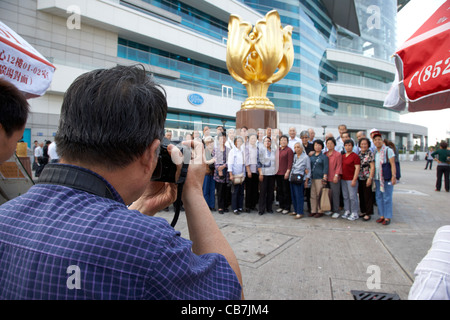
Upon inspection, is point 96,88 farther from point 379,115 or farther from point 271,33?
point 379,115

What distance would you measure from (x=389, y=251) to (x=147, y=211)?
350 cm

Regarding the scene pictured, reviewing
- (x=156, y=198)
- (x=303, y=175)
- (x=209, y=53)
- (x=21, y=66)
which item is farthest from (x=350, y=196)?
(x=209, y=53)

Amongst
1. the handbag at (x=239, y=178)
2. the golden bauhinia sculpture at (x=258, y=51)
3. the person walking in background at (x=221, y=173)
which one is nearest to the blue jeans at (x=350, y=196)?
the handbag at (x=239, y=178)

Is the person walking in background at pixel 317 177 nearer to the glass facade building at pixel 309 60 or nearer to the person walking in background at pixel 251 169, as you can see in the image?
the person walking in background at pixel 251 169

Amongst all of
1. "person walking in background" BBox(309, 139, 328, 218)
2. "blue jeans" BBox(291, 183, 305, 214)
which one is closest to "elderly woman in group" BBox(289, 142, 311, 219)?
"blue jeans" BBox(291, 183, 305, 214)

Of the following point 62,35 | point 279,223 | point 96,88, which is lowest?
point 279,223

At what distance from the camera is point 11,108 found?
67.1 inches

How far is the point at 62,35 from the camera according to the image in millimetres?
16672

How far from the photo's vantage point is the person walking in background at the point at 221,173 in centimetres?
596

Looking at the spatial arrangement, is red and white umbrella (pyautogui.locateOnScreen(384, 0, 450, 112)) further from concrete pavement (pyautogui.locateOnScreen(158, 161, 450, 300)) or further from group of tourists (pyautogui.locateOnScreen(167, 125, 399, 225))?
group of tourists (pyautogui.locateOnScreen(167, 125, 399, 225))

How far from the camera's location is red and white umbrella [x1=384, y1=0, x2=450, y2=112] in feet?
6.86

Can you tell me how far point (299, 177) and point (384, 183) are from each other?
5.02 feet

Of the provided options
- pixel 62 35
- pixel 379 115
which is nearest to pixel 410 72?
pixel 62 35

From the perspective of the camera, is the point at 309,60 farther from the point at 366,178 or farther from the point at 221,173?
the point at 221,173
